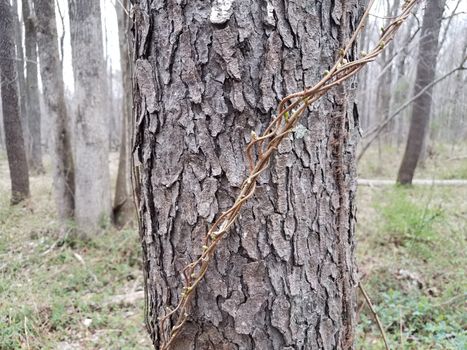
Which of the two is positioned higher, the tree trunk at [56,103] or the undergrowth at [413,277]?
the tree trunk at [56,103]

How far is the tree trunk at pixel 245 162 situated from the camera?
2.23ft

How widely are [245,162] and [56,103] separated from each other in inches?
157

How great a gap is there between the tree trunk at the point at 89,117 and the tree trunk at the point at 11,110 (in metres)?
0.60

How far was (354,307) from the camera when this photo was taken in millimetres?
877

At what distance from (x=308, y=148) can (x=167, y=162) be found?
30 cm

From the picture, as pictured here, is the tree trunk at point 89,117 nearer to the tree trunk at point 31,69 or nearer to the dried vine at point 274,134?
the tree trunk at point 31,69

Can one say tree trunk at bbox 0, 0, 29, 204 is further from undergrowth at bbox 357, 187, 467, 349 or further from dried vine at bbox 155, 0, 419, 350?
undergrowth at bbox 357, 187, 467, 349

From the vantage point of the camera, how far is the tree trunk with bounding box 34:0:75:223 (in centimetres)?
387

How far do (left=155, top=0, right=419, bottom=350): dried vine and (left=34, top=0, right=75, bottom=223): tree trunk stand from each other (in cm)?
390

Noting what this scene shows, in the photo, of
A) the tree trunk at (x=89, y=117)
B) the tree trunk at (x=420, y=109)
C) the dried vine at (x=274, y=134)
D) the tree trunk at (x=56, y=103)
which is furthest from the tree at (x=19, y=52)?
the tree trunk at (x=420, y=109)

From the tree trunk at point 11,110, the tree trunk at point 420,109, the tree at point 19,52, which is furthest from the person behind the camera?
the tree trunk at point 420,109

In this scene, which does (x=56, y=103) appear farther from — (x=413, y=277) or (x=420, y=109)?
(x=420, y=109)

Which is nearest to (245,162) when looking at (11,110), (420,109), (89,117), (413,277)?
(413,277)

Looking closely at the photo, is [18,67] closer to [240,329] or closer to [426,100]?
[240,329]
